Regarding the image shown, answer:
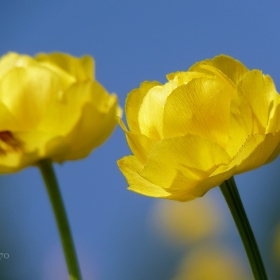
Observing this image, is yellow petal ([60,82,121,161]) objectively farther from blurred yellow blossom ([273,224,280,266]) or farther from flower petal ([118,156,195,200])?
blurred yellow blossom ([273,224,280,266])

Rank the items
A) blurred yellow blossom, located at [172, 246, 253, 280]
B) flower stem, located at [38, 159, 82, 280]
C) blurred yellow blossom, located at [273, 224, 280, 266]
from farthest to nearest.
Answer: blurred yellow blossom, located at [172, 246, 253, 280]
blurred yellow blossom, located at [273, 224, 280, 266]
flower stem, located at [38, 159, 82, 280]

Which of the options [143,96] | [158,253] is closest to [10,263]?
[158,253]

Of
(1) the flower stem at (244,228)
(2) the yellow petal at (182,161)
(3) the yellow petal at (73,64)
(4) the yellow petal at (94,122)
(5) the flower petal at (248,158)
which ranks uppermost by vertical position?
(3) the yellow petal at (73,64)

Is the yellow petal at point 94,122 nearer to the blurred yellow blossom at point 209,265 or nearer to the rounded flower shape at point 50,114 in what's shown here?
the rounded flower shape at point 50,114

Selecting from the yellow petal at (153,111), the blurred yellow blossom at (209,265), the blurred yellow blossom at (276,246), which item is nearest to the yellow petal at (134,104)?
the yellow petal at (153,111)

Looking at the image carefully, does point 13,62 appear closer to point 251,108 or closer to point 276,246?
point 251,108

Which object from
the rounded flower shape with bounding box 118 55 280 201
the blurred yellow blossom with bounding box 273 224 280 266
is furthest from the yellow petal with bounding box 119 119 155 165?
the blurred yellow blossom with bounding box 273 224 280 266

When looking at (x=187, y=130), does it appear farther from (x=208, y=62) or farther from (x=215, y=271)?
(x=215, y=271)

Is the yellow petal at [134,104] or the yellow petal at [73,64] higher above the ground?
the yellow petal at [73,64]
